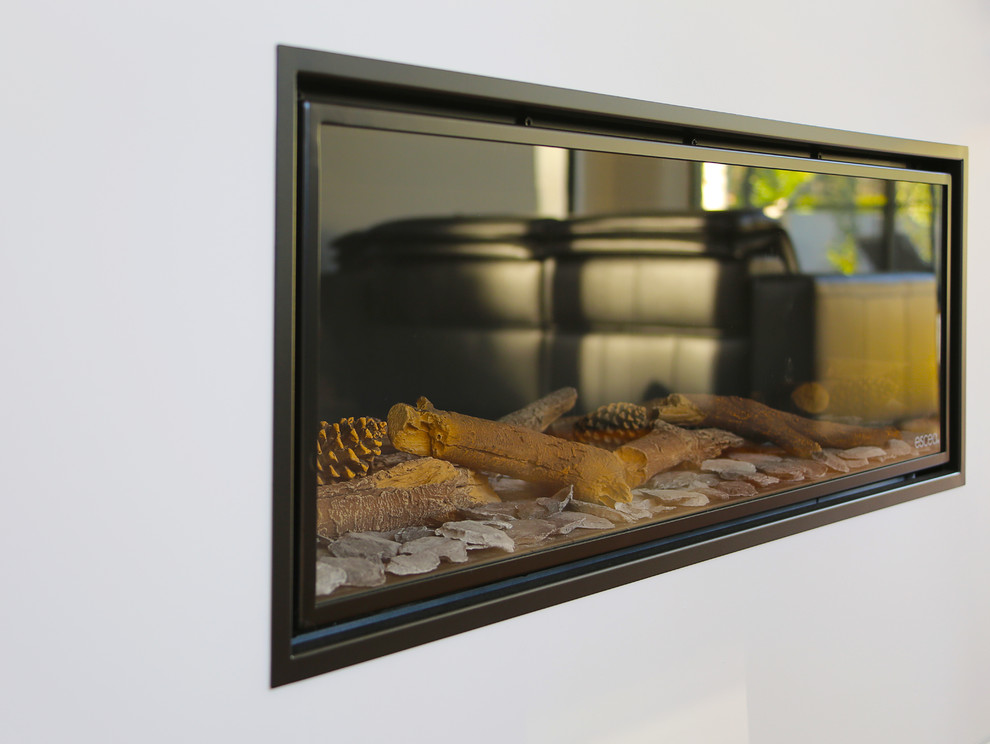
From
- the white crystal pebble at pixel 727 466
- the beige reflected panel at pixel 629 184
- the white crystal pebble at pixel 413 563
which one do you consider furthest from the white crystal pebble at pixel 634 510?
the beige reflected panel at pixel 629 184

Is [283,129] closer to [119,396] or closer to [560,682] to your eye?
[119,396]

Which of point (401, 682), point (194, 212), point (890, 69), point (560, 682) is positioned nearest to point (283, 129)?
point (194, 212)

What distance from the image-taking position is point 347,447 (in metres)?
1.03

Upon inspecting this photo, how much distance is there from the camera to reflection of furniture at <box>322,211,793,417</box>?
100 cm

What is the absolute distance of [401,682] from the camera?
916 millimetres

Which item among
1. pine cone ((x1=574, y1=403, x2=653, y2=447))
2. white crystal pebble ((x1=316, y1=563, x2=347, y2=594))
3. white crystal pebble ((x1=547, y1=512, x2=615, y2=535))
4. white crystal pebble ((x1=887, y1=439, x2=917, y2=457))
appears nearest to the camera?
white crystal pebble ((x1=316, y1=563, x2=347, y2=594))

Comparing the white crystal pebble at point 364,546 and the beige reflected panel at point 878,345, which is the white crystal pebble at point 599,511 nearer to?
the white crystal pebble at point 364,546

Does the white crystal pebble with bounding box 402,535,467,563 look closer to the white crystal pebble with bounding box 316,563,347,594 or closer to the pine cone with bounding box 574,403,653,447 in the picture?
the white crystal pebble with bounding box 316,563,347,594

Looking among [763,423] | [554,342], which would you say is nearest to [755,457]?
[763,423]

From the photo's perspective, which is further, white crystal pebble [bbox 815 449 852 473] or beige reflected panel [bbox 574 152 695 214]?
white crystal pebble [bbox 815 449 852 473]

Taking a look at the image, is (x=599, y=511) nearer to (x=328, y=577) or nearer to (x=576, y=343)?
(x=576, y=343)

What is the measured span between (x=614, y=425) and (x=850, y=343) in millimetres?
601

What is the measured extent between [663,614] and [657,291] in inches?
20.3

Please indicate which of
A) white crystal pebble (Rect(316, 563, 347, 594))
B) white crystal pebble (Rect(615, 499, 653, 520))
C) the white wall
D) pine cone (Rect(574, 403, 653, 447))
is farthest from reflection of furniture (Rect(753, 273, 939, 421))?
white crystal pebble (Rect(316, 563, 347, 594))
